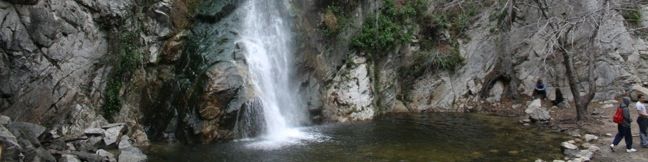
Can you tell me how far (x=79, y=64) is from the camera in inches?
608

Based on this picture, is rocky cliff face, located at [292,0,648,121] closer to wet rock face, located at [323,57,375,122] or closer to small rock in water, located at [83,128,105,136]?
wet rock face, located at [323,57,375,122]

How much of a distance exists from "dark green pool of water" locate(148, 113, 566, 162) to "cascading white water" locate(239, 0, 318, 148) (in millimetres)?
1158

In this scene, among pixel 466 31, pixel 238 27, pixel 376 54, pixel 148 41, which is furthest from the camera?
pixel 466 31

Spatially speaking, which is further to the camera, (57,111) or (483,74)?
(483,74)

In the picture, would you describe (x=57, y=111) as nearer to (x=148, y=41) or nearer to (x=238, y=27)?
(x=148, y=41)

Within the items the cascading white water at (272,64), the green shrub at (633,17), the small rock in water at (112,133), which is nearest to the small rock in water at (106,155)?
the small rock in water at (112,133)

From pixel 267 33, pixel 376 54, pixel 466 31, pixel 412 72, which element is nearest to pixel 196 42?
pixel 267 33

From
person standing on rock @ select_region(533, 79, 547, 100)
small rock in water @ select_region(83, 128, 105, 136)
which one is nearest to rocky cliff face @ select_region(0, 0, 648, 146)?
person standing on rock @ select_region(533, 79, 547, 100)

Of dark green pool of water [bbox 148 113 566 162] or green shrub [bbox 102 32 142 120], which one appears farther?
green shrub [bbox 102 32 142 120]

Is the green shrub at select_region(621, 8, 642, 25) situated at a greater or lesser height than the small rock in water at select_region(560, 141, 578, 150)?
greater

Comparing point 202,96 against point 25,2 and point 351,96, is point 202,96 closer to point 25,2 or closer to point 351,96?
point 25,2

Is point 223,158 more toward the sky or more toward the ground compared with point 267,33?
more toward the ground

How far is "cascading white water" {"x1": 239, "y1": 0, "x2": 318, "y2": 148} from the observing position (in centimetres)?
1778

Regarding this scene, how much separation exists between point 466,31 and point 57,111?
1687cm
